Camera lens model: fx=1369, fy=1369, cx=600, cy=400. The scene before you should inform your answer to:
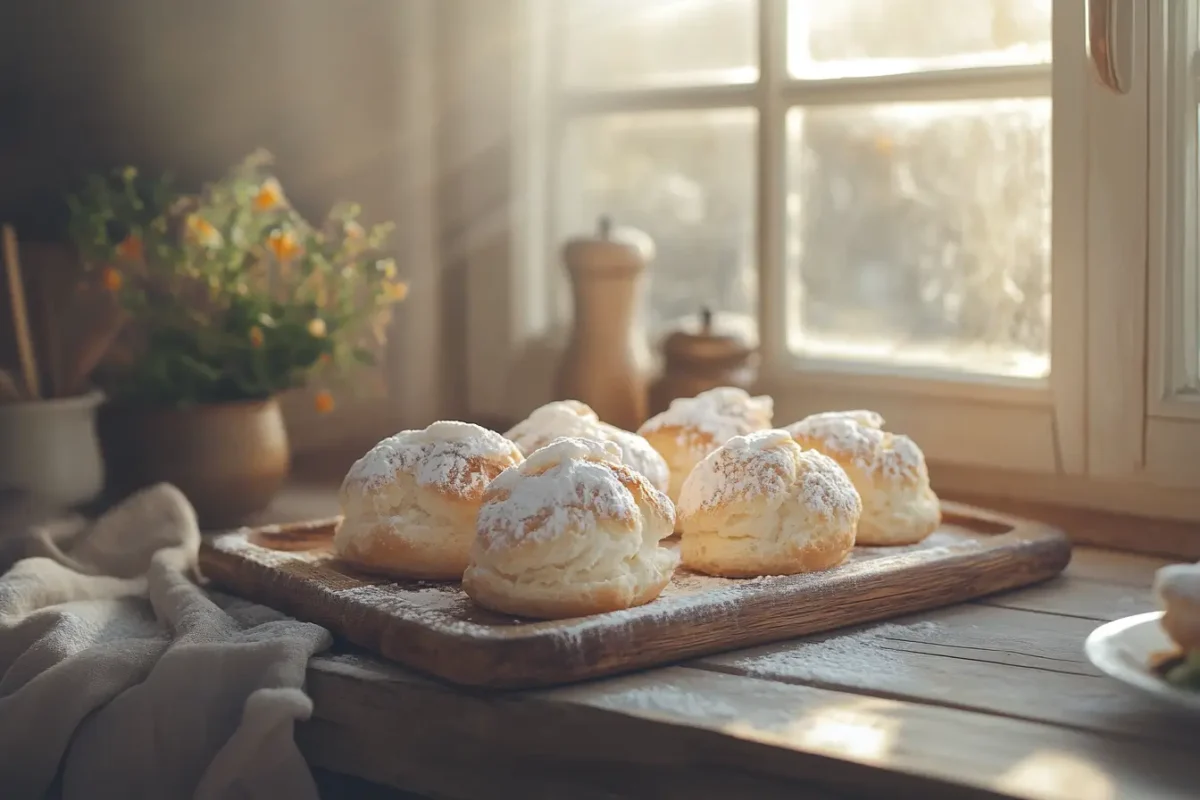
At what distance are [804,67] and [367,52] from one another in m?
0.66

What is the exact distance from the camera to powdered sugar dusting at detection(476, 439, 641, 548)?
1020 millimetres

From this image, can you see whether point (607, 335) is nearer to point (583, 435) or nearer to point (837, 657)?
point (583, 435)

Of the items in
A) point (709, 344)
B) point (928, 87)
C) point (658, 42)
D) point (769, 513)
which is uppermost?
point (658, 42)

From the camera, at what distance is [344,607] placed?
110cm

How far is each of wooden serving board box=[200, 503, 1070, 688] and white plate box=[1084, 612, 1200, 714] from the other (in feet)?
0.74

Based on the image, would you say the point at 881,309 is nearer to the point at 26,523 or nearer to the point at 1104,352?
the point at 1104,352

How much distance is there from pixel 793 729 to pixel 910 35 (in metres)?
0.96

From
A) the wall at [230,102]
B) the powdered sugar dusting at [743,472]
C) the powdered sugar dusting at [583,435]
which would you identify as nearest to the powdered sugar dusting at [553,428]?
the powdered sugar dusting at [583,435]

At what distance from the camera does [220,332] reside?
160 cm

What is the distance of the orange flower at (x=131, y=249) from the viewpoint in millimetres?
1603

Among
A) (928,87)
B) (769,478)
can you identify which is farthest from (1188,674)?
(928,87)

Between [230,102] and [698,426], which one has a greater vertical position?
[230,102]

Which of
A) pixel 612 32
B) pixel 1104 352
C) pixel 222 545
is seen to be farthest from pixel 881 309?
pixel 222 545

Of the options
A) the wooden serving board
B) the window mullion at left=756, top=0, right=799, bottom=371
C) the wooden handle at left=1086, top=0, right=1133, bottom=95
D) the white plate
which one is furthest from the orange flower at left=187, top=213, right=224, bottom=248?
the white plate
